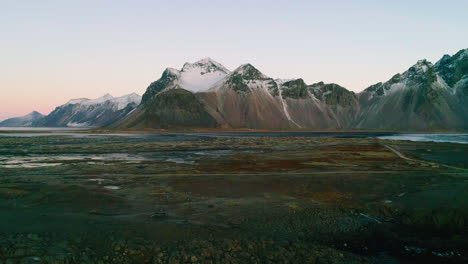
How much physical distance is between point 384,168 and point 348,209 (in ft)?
73.3

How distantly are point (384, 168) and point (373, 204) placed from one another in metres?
20.4

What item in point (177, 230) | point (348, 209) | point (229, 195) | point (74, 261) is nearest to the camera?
point (74, 261)

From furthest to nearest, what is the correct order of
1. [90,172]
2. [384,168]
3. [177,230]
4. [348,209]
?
1. [384,168]
2. [90,172]
3. [348,209]
4. [177,230]

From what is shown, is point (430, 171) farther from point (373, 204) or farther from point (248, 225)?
point (248, 225)

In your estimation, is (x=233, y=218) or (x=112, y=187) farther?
(x=112, y=187)

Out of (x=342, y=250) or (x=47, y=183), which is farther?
(x=47, y=183)

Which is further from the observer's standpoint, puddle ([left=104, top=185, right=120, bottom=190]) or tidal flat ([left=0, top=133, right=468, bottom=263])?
puddle ([left=104, top=185, right=120, bottom=190])

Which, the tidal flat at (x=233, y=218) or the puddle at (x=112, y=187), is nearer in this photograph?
the tidal flat at (x=233, y=218)

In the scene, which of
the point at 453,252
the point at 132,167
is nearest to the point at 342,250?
the point at 453,252

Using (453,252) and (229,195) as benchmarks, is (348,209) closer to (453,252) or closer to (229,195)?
(453,252)

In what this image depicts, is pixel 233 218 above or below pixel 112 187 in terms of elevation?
below

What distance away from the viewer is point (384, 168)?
39.9 metres

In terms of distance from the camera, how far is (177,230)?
16391 millimetres

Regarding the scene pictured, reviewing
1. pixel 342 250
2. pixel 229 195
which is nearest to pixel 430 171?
pixel 229 195
